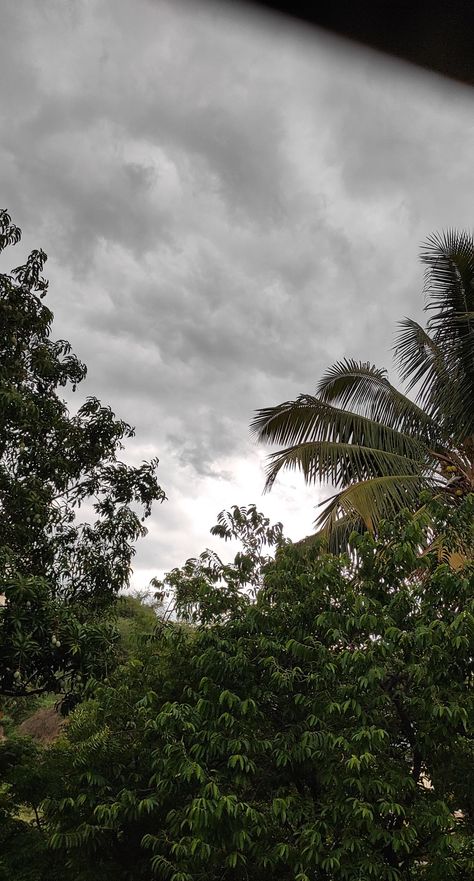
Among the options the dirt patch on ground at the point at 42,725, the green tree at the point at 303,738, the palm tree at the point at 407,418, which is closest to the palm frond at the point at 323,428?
the palm tree at the point at 407,418

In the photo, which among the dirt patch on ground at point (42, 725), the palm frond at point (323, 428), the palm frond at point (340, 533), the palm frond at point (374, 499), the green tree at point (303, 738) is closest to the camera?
the green tree at point (303, 738)

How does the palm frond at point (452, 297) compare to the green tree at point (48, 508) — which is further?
the palm frond at point (452, 297)

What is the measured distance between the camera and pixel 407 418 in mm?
13672

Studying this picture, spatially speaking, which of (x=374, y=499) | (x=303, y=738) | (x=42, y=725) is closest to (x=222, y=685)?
(x=303, y=738)

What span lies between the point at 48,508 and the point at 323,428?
5.83 metres

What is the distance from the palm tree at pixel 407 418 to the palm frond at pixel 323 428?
0.02 meters

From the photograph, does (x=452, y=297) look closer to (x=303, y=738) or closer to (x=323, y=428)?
(x=323, y=428)

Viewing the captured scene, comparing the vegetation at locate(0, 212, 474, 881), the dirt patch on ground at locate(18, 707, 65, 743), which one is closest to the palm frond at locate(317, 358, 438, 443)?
the vegetation at locate(0, 212, 474, 881)

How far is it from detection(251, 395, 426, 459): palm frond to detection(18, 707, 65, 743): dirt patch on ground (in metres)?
13.4

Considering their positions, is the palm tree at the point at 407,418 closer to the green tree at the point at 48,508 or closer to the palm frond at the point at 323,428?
the palm frond at the point at 323,428

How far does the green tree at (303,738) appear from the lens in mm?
6133

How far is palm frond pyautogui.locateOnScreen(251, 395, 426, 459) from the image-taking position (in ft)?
42.6

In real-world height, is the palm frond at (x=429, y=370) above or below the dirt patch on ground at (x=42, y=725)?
above

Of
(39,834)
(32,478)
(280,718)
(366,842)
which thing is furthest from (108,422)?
(366,842)
